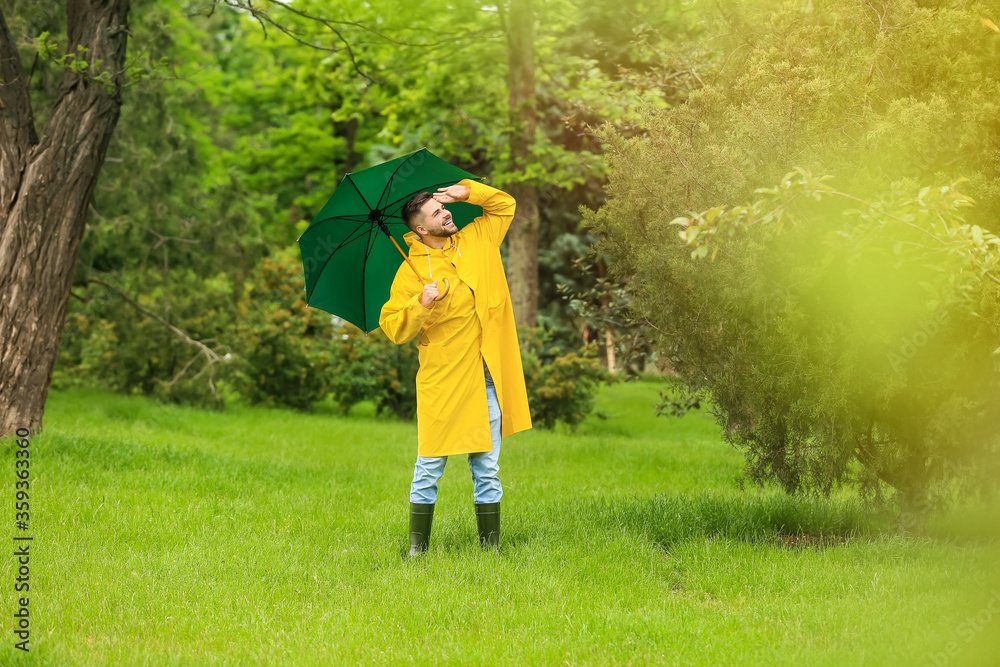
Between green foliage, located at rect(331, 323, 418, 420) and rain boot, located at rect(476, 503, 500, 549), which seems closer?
rain boot, located at rect(476, 503, 500, 549)

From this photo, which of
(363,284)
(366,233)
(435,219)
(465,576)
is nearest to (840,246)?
(435,219)

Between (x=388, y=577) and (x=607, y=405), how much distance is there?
12513 mm

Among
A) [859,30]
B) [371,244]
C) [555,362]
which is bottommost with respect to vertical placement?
[555,362]

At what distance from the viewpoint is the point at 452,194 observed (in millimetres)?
4883

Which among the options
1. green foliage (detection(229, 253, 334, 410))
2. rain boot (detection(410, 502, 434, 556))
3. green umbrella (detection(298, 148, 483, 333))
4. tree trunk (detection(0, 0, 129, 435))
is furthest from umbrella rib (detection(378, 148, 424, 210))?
green foliage (detection(229, 253, 334, 410))

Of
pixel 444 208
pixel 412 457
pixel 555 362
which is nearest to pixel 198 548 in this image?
pixel 444 208

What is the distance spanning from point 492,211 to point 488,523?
72.0 inches

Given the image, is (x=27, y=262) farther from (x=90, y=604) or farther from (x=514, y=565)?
(x=514, y=565)

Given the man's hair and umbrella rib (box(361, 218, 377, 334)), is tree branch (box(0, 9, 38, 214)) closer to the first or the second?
umbrella rib (box(361, 218, 377, 334))

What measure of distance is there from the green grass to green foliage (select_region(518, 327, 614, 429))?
14.7ft

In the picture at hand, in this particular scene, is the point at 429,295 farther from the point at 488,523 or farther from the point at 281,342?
the point at 281,342

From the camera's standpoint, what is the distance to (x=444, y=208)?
5105 mm

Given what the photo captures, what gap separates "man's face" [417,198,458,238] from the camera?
4.91m

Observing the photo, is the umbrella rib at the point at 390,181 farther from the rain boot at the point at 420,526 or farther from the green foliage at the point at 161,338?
the green foliage at the point at 161,338
